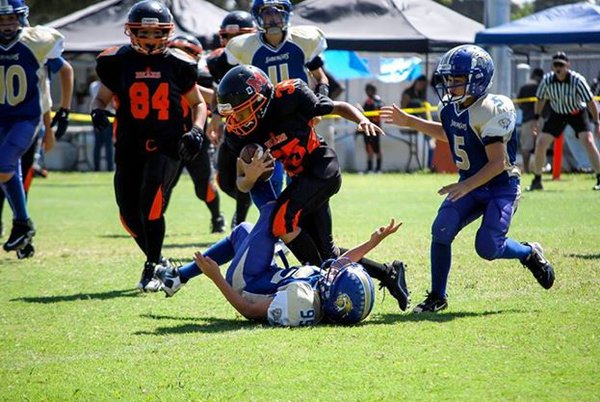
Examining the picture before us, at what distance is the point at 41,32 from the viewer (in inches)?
390

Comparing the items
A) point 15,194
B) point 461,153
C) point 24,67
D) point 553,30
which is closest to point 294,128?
point 461,153

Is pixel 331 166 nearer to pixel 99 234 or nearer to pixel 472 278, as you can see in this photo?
pixel 472 278

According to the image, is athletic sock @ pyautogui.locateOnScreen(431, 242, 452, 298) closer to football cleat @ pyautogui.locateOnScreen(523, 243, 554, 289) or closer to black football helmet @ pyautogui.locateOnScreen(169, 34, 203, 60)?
football cleat @ pyautogui.locateOnScreen(523, 243, 554, 289)

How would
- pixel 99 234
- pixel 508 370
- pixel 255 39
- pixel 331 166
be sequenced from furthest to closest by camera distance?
pixel 99 234 < pixel 255 39 < pixel 331 166 < pixel 508 370

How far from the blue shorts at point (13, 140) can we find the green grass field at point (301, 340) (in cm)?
86

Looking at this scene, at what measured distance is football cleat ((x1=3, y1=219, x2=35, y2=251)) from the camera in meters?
9.78

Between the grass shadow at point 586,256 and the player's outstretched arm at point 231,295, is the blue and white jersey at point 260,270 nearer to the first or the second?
the player's outstretched arm at point 231,295

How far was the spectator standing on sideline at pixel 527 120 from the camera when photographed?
69.5 ft

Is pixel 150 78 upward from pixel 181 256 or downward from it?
upward

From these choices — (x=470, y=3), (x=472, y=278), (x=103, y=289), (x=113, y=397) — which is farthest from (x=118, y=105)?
(x=470, y=3)

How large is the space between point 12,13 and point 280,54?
228 cm

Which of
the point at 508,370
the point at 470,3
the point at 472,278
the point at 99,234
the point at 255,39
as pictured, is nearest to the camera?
the point at 508,370

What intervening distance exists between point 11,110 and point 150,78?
2.11m

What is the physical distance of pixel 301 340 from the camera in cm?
594
